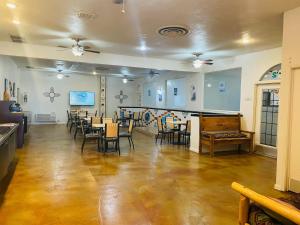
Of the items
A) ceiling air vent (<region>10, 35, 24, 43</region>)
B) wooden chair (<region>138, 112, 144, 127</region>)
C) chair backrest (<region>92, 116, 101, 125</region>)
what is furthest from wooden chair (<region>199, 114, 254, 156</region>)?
wooden chair (<region>138, 112, 144, 127</region>)

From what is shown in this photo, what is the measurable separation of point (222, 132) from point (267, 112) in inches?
51.8

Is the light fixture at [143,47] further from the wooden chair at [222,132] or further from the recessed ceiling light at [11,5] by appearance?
the recessed ceiling light at [11,5]

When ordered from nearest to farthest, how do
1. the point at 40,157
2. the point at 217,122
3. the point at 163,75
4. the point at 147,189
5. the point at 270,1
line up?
1. the point at 270,1
2. the point at 147,189
3. the point at 40,157
4. the point at 217,122
5. the point at 163,75

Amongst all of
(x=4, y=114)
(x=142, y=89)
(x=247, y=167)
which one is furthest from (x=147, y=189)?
(x=142, y=89)

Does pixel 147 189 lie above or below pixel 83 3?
below

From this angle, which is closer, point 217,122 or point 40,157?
point 40,157

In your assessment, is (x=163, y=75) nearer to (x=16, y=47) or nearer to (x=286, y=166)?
(x=16, y=47)

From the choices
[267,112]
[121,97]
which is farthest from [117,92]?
[267,112]

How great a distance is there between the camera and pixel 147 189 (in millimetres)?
3795

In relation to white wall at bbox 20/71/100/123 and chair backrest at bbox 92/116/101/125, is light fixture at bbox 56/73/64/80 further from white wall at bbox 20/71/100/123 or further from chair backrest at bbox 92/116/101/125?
chair backrest at bbox 92/116/101/125

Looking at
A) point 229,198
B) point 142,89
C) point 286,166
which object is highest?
point 142,89

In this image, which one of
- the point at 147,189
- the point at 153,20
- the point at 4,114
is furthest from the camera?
the point at 4,114

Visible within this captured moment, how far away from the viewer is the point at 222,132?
6762 mm

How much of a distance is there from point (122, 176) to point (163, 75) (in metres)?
7.92
